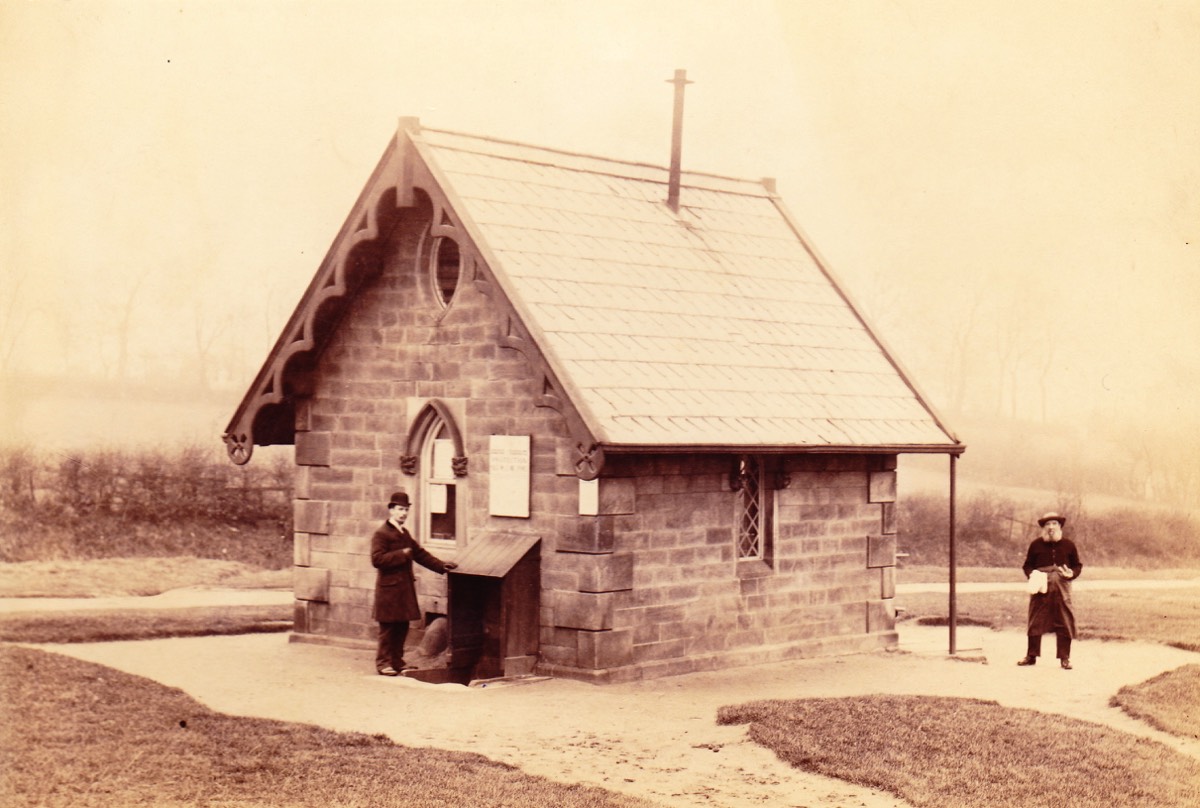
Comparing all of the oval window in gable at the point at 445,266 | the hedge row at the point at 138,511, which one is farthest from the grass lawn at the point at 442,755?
the hedge row at the point at 138,511

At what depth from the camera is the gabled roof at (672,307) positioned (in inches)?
679

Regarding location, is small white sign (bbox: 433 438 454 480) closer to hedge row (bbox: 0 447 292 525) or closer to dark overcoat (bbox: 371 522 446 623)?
dark overcoat (bbox: 371 522 446 623)

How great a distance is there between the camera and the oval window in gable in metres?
18.9

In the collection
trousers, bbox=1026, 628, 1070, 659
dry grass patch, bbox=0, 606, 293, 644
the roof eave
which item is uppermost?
the roof eave

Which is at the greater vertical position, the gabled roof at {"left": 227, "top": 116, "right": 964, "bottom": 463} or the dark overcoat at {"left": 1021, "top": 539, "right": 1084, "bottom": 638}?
the gabled roof at {"left": 227, "top": 116, "right": 964, "bottom": 463}

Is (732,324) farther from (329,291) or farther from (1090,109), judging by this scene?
(1090,109)

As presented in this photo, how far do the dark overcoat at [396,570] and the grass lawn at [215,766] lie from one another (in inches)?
107

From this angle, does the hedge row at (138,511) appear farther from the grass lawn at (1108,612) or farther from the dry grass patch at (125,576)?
the grass lawn at (1108,612)

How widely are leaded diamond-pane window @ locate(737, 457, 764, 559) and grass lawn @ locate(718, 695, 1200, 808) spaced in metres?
3.70

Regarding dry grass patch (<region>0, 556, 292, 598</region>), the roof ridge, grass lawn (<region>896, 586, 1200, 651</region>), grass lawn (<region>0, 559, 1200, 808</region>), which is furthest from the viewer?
dry grass patch (<region>0, 556, 292, 598</region>)

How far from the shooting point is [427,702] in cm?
1544

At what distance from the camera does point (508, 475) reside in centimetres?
1766

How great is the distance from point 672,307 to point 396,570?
481 centimetres

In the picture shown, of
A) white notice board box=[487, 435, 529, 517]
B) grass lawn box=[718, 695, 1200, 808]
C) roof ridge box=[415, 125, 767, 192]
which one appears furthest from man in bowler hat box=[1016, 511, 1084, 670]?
roof ridge box=[415, 125, 767, 192]
